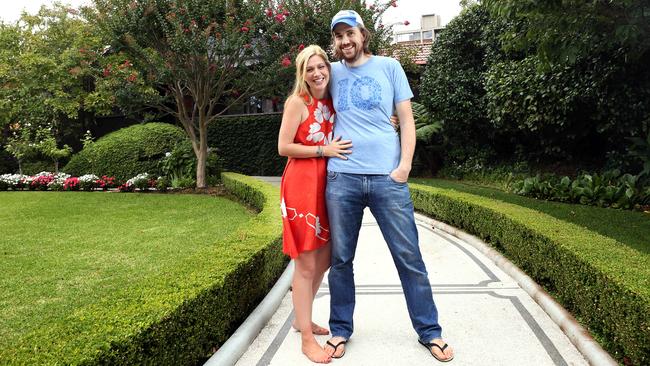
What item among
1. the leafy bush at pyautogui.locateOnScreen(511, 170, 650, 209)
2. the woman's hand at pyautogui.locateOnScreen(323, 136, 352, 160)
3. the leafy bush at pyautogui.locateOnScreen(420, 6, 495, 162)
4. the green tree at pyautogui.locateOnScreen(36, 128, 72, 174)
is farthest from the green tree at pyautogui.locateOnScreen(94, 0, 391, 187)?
the woman's hand at pyautogui.locateOnScreen(323, 136, 352, 160)

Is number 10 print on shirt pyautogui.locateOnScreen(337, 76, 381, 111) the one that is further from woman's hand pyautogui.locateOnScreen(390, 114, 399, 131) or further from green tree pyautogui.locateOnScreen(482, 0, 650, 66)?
green tree pyautogui.locateOnScreen(482, 0, 650, 66)

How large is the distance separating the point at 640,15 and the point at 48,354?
5936mm

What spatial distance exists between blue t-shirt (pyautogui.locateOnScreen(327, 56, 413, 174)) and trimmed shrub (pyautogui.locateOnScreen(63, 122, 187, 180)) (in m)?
13.3

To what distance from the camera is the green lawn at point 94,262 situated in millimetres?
2473

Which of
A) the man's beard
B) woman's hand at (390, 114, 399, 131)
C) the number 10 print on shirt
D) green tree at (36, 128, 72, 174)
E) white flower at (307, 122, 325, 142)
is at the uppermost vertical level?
the man's beard

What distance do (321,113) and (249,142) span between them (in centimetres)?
1619

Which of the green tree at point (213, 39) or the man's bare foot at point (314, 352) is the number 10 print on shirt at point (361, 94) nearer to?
the man's bare foot at point (314, 352)

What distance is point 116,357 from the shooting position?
2.24m

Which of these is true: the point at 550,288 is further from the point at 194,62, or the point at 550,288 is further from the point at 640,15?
the point at 194,62

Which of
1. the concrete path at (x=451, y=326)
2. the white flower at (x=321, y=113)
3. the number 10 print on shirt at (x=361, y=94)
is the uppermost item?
the number 10 print on shirt at (x=361, y=94)

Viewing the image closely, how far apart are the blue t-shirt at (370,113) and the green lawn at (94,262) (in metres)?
1.30

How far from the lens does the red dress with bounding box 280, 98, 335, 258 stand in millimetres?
3031

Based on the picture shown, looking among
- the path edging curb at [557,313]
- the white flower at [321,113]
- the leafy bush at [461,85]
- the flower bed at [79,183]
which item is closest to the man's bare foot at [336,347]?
the white flower at [321,113]

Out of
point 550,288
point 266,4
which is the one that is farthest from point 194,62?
point 550,288
